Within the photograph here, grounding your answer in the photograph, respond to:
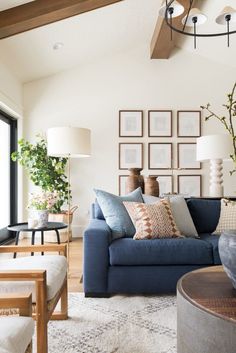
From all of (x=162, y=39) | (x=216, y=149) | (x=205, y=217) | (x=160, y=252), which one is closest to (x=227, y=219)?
(x=205, y=217)

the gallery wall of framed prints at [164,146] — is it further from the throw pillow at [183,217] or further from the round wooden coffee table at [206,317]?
the round wooden coffee table at [206,317]

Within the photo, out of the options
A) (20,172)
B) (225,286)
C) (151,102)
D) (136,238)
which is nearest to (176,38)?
(151,102)

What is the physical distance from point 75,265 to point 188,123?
3163mm

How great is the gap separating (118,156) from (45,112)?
1.47 metres

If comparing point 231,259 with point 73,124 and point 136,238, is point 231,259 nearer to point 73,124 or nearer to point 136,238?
point 136,238

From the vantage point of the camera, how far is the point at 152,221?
2.66 m

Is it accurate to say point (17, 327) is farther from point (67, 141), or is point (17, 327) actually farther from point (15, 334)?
point (67, 141)

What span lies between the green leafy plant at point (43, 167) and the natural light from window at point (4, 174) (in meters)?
0.20

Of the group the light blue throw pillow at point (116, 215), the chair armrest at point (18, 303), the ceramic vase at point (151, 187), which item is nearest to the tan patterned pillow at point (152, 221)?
the light blue throw pillow at point (116, 215)

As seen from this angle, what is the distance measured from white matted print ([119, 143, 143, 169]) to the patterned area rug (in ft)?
10.0

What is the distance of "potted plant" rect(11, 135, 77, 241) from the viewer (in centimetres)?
481

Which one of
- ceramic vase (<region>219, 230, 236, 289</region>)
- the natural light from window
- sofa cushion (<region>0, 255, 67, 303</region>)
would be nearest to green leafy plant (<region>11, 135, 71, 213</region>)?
the natural light from window

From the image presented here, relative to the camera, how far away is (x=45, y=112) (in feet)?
17.3

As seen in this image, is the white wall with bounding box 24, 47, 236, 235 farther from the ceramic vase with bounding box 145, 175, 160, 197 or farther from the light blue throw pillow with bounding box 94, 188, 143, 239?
the light blue throw pillow with bounding box 94, 188, 143, 239
